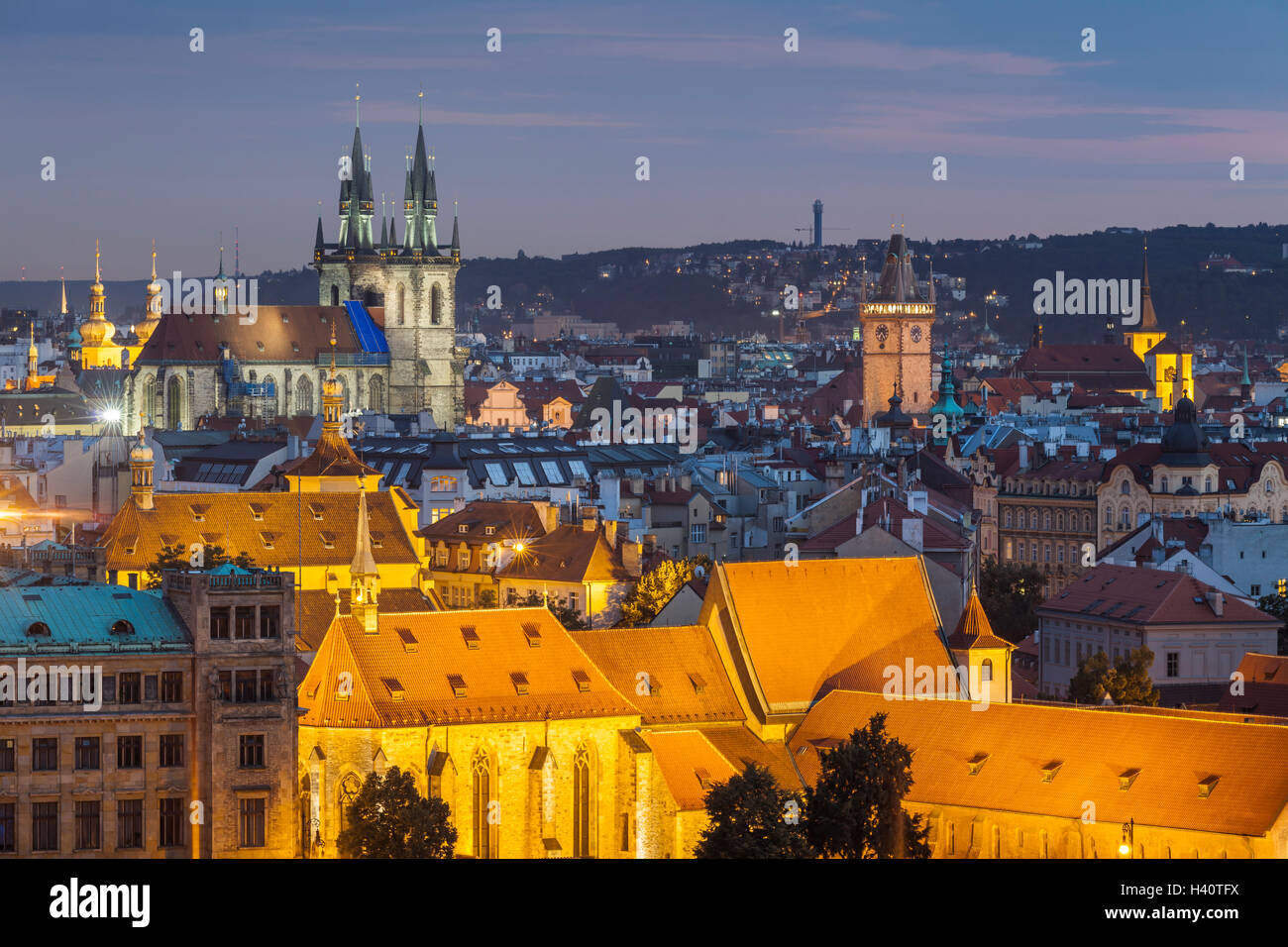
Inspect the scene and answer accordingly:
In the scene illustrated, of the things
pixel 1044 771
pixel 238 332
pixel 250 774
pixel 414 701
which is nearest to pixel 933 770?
pixel 1044 771

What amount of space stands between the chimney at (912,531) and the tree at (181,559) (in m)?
24.0

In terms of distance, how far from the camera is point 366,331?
7815 inches

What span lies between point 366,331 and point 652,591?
11358 centimetres

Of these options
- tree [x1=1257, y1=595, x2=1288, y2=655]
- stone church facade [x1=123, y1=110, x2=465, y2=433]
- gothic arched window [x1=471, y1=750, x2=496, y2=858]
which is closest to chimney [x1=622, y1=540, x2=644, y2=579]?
tree [x1=1257, y1=595, x2=1288, y2=655]

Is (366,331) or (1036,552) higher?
(366,331)

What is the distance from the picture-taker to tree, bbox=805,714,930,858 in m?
56.5

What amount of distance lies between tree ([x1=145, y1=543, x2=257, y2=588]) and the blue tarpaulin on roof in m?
108

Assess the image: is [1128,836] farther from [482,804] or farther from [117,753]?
[117,753]

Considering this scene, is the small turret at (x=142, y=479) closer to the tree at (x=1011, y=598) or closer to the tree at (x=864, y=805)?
the tree at (x=1011, y=598)

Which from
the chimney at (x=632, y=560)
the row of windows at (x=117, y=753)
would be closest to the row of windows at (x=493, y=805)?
the row of windows at (x=117, y=753)

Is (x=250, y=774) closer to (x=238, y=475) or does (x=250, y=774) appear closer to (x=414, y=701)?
(x=414, y=701)

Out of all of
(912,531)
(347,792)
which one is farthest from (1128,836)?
Result: (912,531)

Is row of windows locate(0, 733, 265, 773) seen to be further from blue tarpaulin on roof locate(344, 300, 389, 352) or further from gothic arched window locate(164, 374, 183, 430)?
blue tarpaulin on roof locate(344, 300, 389, 352)
